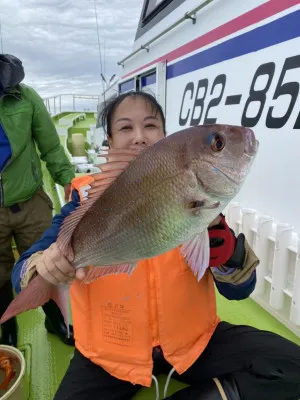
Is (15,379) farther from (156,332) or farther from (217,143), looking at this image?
(217,143)

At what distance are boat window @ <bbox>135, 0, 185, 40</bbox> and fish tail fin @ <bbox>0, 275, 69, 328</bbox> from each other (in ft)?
13.1

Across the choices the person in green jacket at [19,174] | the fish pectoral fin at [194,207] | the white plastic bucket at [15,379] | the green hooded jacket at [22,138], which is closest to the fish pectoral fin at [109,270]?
the fish pectoral fin at [194,207]

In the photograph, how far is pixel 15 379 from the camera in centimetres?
172

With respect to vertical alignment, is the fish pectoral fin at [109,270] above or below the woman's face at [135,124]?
below

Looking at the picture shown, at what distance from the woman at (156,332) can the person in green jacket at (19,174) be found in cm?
74

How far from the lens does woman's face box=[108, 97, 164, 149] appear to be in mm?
1576

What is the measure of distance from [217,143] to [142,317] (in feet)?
3.18

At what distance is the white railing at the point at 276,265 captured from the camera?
2.21 metres

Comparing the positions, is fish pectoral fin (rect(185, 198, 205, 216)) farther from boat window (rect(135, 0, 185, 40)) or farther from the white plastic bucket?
boat window (rect(135, 0, 185, 40))

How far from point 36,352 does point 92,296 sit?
38.4 inches

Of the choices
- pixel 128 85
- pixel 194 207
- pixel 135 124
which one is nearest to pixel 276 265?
pixel 135 124

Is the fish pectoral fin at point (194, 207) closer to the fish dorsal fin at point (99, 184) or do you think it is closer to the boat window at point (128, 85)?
the fish dorsal fin at point (99, 184)

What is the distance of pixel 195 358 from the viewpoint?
1.67 m

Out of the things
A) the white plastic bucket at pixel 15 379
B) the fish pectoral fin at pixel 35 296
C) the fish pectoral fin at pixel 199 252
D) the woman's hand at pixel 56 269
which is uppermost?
the fish pectoral fin at pixel 199 252
